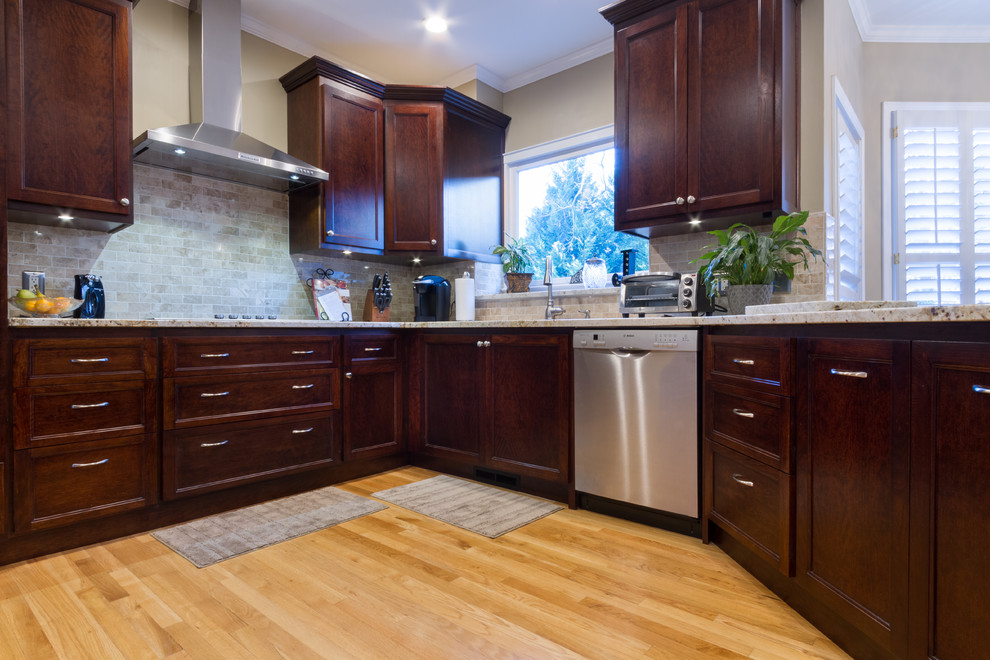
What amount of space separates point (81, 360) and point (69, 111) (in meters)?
1.10

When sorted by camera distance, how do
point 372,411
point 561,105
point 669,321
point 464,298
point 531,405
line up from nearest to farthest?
point 669,321, point 531,405, point 372,411, point 464,298, point 561,105

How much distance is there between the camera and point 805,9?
2.64 metres

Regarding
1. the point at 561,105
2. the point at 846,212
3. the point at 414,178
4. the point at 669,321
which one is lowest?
the point at 669,321

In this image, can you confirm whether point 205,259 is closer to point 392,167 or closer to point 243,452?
point 243,452

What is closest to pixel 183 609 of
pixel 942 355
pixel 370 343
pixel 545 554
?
pixel 545 554

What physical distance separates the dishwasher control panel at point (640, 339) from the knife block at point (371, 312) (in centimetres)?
165

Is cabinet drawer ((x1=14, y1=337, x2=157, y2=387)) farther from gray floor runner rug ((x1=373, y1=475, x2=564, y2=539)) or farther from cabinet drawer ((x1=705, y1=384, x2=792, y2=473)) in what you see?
cabinet drawer ((x1=705, y1=384, x2=792, y2=473))

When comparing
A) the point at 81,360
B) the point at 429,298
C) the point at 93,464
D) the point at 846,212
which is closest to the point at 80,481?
the point at 93,464

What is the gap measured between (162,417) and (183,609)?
981mm

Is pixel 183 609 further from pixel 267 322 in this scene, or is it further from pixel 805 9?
pixel 805 9

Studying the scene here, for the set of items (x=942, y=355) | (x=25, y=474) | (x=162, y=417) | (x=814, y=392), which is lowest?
(x=25, y=474)

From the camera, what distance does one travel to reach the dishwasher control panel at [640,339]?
2.22 meters

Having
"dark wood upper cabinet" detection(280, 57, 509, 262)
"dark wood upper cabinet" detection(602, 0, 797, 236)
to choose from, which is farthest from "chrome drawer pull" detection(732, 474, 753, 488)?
"dark wood upper cabinet" detection(280, 57, 509, 262)

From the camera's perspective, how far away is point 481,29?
3.56 meters
